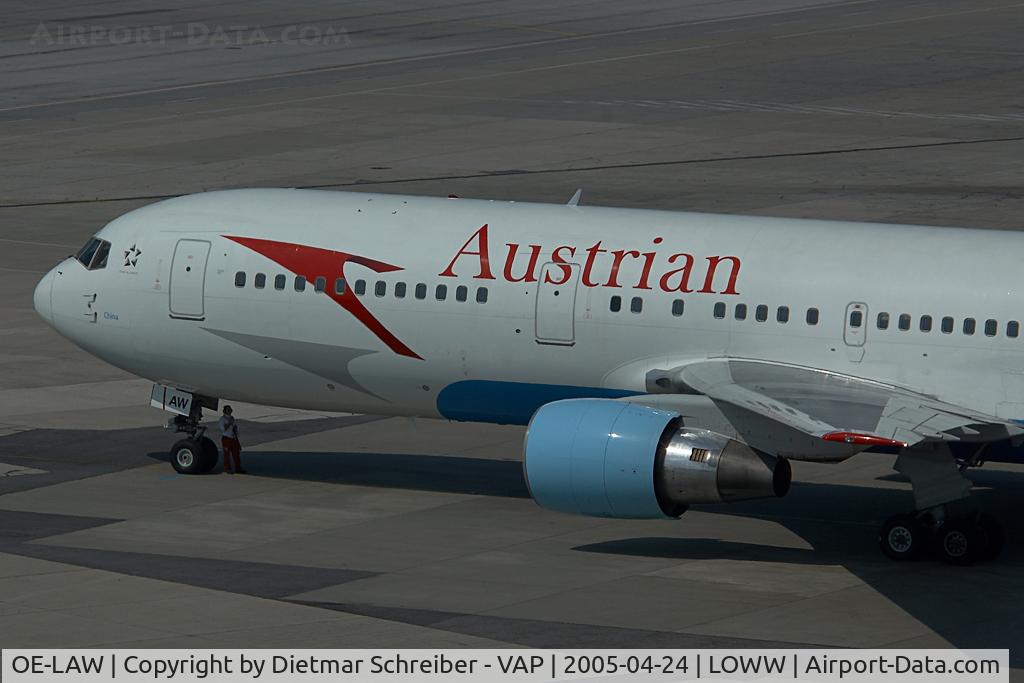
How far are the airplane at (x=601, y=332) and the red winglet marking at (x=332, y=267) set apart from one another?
4cm

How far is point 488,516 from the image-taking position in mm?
33312

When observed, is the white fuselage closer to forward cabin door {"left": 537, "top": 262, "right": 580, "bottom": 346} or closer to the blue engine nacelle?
forward cabin door {"left": 537, "top": 262, "right": 580, "bottom": 346}

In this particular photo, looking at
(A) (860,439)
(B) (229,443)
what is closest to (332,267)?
(B) (229,443)

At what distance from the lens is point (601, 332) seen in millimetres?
32406

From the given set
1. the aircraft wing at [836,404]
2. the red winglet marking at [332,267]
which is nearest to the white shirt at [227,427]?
the red winglet marking at [332,267]

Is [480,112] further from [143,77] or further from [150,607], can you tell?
[150,607]

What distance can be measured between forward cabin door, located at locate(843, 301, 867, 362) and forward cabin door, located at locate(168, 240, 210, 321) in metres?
11.6

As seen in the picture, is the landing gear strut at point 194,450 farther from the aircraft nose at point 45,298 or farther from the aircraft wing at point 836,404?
the aircraft wing at point 836,404

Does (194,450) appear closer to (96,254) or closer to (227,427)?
(227,427)

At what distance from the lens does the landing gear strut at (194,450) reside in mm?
35969

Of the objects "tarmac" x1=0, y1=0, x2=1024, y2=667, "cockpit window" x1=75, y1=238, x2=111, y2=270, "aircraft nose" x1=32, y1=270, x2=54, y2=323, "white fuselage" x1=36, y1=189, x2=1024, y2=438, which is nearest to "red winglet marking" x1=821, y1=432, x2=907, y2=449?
"tarmac" x1=0, y1=0, x2=1024, y2=667

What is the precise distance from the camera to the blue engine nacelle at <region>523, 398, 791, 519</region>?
28.9 meters

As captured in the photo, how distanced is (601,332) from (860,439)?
19.6ft

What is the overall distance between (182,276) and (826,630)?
14.3 m
